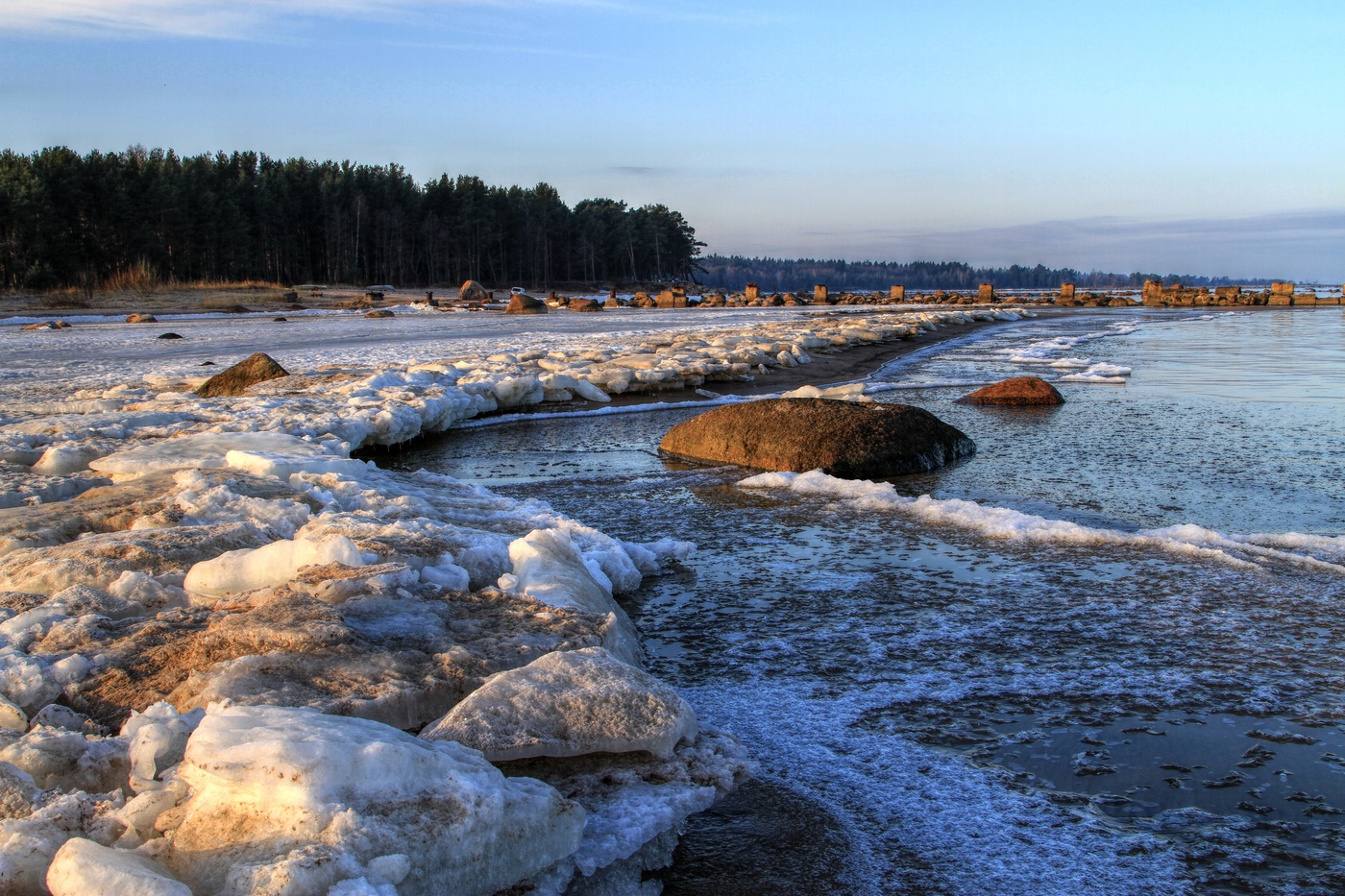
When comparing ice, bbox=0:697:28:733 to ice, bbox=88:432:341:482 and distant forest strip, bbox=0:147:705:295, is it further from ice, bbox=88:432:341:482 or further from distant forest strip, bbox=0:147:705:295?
distant forest strip, bbox=0:147:705:295

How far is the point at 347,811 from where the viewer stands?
6.76 ft

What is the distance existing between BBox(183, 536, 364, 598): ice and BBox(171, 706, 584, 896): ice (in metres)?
1.69

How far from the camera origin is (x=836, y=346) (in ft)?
66.9

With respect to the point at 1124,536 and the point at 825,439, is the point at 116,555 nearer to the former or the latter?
the point at 1124,536

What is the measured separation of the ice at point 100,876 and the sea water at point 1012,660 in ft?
3.91

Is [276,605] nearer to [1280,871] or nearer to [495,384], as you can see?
[1280,871]

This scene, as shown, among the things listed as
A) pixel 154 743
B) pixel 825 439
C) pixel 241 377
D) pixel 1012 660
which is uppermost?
pixel 241 377

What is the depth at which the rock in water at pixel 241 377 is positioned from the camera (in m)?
11.5

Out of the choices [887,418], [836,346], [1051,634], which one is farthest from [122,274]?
[1051,634]

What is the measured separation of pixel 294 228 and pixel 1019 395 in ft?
214

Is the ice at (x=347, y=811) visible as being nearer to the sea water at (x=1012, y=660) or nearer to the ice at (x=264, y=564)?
the sea water at (x=1012, y=660)

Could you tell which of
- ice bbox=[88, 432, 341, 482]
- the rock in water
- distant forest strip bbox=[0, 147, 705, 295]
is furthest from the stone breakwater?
distant forest strip bbox=[0, 147, 705, 295]

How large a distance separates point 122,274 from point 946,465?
5176 cm

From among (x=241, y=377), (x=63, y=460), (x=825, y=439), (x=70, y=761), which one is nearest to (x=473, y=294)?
(x=241, y=377)
